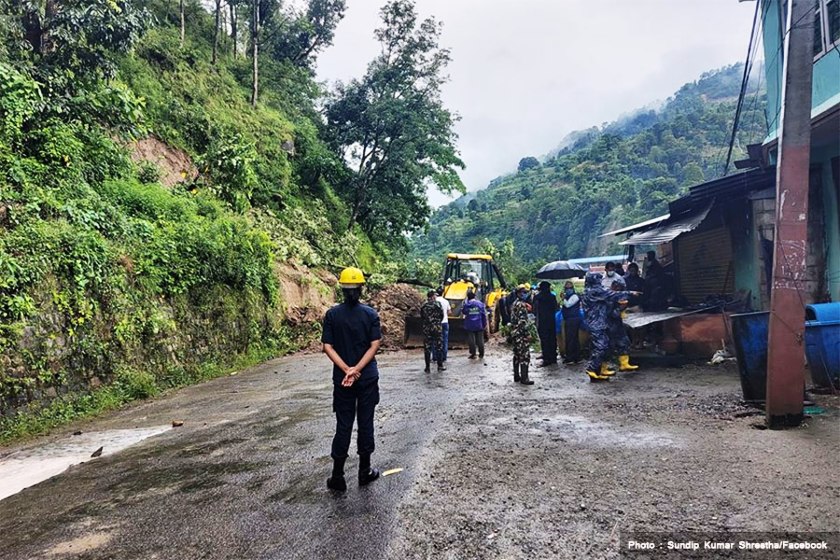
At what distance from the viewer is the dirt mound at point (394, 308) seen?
16422 millimetres

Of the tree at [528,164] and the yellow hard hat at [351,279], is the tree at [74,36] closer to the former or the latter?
the yellow hard hat at [351,279]

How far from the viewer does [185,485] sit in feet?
15.4

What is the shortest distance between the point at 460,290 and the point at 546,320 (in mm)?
5270

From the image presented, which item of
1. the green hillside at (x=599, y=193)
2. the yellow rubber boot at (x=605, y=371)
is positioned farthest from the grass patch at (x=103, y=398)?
the green hillside at (x=599, y=193)

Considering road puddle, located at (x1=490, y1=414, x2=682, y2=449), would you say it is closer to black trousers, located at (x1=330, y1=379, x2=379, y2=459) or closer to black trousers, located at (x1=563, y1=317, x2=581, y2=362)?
black trousers, located at (x1=330, y1=379, x2=379, y2=459)

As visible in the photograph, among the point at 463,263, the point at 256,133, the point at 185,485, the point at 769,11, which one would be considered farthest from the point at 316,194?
the point at 185,485

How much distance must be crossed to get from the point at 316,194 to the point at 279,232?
21.4 feet

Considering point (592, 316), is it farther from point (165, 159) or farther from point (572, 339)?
point (165, 159)

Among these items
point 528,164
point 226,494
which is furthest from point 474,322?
point 528,164

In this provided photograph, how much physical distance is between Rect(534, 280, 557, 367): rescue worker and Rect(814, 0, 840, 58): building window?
234 inches

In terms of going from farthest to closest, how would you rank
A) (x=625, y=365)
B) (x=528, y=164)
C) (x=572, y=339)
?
(x=528, y=164) → (x=572, y=339) → (x=625, y=365)

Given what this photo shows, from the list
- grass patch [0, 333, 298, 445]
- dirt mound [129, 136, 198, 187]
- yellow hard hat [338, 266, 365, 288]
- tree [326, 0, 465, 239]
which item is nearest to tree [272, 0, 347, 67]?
tree [326, 0, 465, 239]

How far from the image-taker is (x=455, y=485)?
416cm

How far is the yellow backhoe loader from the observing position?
15.5 meters
